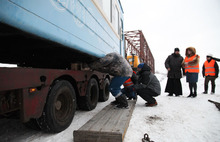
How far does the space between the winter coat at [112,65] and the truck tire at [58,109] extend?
0.77 meters

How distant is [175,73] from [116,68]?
3065mm

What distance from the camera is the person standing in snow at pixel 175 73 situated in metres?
4.88

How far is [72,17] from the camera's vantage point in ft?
5.74

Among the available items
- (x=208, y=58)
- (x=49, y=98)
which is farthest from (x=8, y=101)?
(x=208, y=58)

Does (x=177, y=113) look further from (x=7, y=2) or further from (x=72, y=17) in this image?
(x=7, y=2)

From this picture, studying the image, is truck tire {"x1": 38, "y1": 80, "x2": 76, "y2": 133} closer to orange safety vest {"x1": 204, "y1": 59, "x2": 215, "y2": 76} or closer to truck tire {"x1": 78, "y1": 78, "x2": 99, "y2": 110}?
truck tire {"x1": 78, "y1": 78, "x2": 99, "y2": 110}

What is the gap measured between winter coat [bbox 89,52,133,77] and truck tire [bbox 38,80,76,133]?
2.54 feet

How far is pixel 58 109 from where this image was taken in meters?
2.02

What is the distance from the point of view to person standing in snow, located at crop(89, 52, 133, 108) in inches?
104

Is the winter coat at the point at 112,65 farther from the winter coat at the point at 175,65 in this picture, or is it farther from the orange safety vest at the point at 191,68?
the orange safety vest at the point at 191,68

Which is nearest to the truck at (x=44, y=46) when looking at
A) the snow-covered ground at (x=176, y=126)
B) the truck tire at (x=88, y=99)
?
the truck tire at (x=88, y=99)

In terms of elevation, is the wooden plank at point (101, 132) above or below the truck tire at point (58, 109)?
below

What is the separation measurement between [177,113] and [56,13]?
9.40 ft

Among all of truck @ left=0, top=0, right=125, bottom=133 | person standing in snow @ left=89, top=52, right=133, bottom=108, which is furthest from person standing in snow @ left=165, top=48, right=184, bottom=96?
truck @ left=0, top=0, right=125, bottom=133
